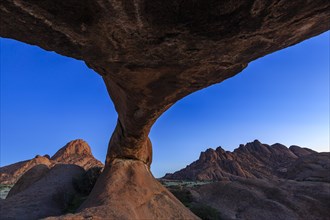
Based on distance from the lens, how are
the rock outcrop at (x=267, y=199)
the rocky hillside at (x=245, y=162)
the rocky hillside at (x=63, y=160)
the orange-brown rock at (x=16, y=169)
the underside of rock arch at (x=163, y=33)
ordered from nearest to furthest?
the underside of rock arch at (x=163, y=33), the rock outcrop at (x=267, y=199), the rocky hillside at (x=245, y=162), the orange-brown rock at (x=16, y=169), the rocky hillside at (x=63, y=160)

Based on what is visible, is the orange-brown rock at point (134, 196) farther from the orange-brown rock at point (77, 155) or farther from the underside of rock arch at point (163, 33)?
the orange-brown rock at point (77, 155)

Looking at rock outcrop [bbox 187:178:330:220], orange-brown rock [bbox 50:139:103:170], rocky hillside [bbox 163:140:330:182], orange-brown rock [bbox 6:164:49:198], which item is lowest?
rock outcrop [bbox 187:178:330:220]

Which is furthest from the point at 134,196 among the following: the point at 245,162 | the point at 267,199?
the point at 245,162

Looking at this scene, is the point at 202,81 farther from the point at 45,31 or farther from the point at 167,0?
the point at 45,31

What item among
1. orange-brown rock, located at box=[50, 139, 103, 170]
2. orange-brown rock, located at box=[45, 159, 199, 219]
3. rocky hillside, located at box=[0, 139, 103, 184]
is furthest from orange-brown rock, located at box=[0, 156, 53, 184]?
orange-brown rock, located at box=[45, 159, 199, 219]

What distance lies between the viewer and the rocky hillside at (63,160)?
2922 inches

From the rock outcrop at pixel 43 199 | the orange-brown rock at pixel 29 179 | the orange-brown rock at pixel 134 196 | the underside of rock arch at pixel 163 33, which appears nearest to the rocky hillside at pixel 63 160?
the orange-brown rock at pixel 29 179

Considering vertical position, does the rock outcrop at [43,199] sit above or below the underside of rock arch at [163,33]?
below

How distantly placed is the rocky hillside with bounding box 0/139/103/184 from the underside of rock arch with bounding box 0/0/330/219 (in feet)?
243

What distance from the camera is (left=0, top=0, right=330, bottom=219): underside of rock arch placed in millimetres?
4371

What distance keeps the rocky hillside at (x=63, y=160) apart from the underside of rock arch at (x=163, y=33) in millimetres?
74034

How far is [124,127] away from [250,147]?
77.8m

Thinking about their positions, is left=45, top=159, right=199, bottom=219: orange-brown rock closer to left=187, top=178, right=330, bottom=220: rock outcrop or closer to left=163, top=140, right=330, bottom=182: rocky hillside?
left=187, top=178, right=330, bottom=220: rock outcrop

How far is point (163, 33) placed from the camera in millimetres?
5301
